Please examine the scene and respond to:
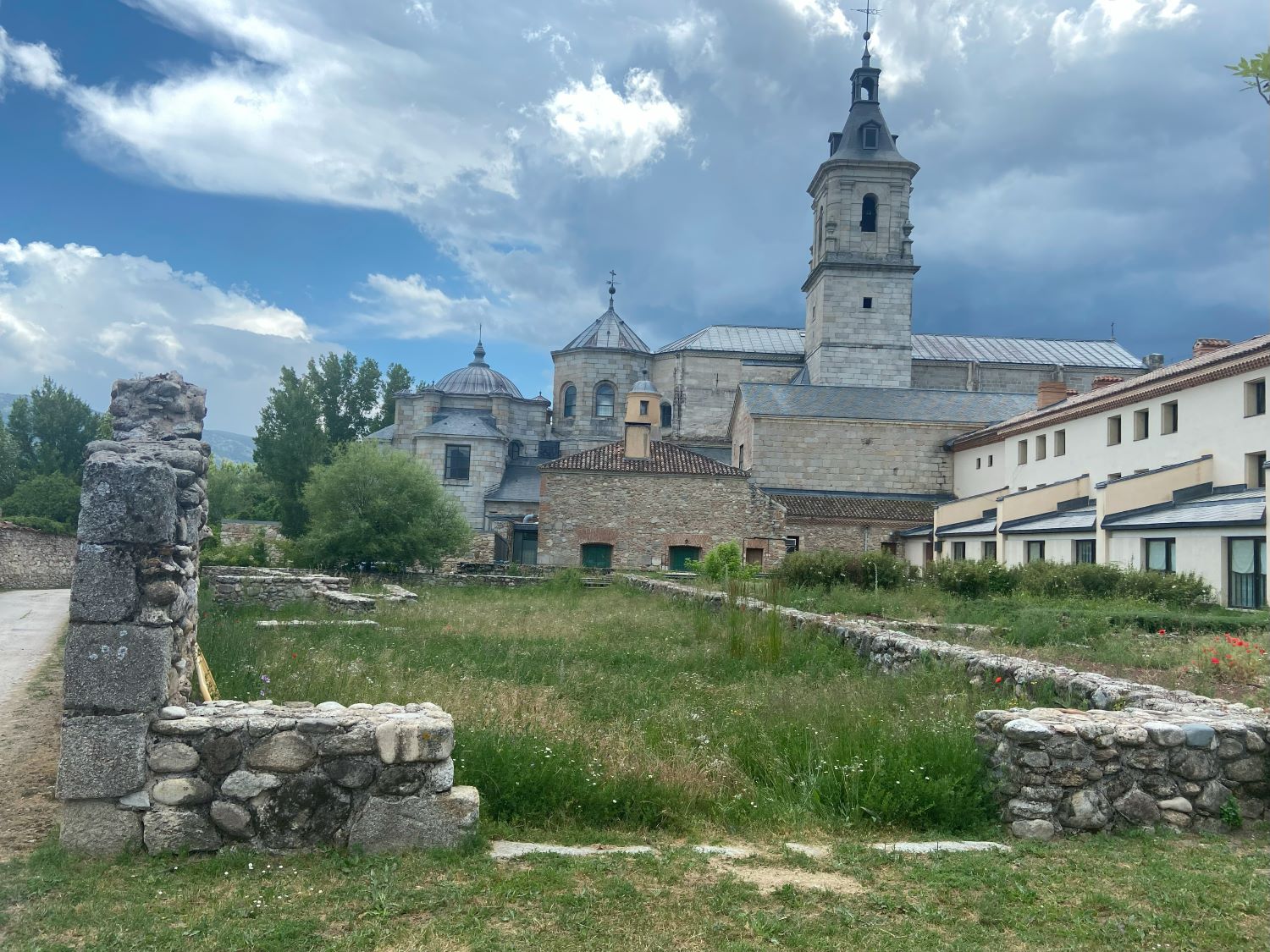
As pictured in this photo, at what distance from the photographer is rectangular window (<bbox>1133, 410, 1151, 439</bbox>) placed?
2477cm

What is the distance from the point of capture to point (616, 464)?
3266 cm

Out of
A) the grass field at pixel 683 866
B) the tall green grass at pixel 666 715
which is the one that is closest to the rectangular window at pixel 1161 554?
the tall green grass at pixel 666 715

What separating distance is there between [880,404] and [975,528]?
34.1 ft

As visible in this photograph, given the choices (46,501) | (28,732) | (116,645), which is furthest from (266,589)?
(46,501)

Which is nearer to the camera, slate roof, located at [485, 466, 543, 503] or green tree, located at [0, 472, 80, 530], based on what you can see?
green tree, located at [0, 472, 80, 530]

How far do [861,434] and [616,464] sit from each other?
10.7 metres

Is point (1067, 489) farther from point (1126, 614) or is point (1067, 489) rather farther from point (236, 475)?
point (236, 475)

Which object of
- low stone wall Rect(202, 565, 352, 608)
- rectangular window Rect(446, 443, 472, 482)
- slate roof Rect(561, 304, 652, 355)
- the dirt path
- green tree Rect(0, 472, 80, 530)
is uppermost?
slate roof Rect(561, 304, 652, 355)

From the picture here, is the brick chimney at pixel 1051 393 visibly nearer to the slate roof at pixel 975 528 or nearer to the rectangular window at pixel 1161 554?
the slate roof at pixel 975 528

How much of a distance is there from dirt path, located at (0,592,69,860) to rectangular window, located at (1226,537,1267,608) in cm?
1909

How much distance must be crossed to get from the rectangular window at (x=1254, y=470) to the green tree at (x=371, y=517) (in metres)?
21.8

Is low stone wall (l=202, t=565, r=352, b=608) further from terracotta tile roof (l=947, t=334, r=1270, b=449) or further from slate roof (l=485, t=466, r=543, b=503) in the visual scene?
slate roof (l=485, t=466, r=543, b=503)

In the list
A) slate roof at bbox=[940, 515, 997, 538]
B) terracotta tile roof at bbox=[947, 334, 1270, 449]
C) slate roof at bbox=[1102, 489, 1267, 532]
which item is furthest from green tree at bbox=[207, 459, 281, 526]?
slate roof at bbox=[1102, 489, 1267, 532]

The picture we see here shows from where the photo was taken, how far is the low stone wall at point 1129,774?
17.4 feet
